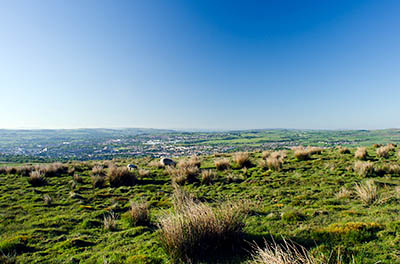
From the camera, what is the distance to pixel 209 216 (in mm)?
4285

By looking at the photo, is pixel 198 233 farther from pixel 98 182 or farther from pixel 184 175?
pixel 98 182

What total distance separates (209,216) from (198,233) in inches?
16.6

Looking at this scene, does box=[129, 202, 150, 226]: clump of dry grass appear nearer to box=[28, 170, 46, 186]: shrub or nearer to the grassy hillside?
the grassy hillside

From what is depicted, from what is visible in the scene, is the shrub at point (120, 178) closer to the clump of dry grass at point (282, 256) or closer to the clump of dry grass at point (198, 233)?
the clump of dry grass at point (198, 233)

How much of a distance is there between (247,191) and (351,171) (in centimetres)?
680

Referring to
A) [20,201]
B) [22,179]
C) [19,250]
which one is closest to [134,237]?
[19,250]

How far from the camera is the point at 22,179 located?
1465 cm

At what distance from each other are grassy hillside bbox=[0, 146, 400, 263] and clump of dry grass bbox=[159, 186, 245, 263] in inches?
0.8

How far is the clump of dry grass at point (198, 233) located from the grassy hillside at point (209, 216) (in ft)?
0.07

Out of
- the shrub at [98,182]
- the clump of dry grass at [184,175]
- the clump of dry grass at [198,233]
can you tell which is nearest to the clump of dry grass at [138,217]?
the clump of dry grass at [198,233]

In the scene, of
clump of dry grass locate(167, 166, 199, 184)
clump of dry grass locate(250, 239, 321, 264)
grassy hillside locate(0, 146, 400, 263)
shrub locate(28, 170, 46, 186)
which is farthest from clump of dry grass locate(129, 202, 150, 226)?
shrub locate(28, 170, 46, 186)

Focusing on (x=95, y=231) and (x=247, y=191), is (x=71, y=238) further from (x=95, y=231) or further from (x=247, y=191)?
(x=247, y=191)

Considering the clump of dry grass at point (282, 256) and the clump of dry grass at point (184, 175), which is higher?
the clump of dry grass at point (282, 256)

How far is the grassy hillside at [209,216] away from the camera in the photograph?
403 cm
